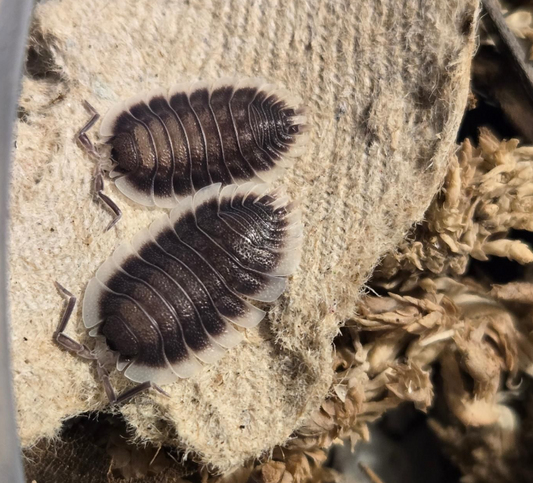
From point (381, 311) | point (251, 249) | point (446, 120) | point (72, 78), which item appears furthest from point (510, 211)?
point (72, 78)

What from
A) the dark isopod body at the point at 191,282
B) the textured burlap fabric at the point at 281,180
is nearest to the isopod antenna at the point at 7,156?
the textured burlap fabric at the point at 281,180

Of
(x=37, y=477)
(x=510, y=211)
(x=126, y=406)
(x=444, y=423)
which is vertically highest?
(x=510, y=211)

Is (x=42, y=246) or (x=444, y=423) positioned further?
(x=444, y=423)

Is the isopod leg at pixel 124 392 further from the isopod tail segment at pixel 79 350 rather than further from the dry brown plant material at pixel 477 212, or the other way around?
the dry brown plant material at pixel 477 212

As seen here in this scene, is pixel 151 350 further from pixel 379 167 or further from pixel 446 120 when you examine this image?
pixel 446 120

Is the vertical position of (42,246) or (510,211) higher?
(510,211)

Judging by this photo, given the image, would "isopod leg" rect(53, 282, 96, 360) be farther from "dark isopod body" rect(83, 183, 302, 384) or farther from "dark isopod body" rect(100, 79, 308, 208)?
"dark isopod body" rect(100, 79, 308, 208)
